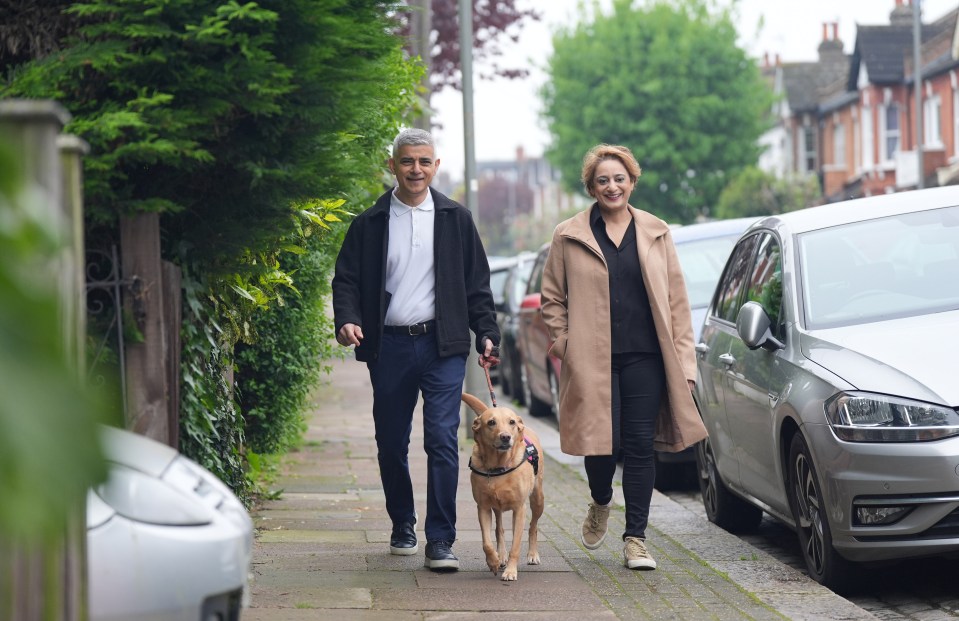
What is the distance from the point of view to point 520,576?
244 inches

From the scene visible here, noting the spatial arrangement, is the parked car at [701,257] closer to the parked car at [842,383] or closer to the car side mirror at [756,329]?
the parked car at [842,383]

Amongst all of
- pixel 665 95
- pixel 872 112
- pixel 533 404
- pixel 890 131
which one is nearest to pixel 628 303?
pixel 533 404

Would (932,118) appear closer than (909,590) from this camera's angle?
No

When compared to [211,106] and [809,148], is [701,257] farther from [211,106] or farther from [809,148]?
[809,148]

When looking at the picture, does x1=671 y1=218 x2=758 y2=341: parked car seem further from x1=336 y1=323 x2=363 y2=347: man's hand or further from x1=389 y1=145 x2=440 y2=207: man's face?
x1=336 y1=323 x2=363 y2=347: man's hand

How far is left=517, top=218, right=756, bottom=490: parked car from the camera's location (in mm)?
10023

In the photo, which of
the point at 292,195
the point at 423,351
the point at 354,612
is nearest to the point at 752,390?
the point at 423,351

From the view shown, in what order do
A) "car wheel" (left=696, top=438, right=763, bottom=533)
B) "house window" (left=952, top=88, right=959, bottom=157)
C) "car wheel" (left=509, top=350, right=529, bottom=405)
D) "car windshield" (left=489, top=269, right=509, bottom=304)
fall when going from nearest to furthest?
1. "car wheel" (left=696, top=438, right=763, bottom=533)
2. "car wheel" (left=509, top=350, right=529, bottom=405)
3. "car windshield" (left=489, top=269, right=509, bottom=304)
4. "house window" (left=952, top=88, right=959, bottom=157)

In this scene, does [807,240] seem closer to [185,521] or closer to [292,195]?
[292,195]

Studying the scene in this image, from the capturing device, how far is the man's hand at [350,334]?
623 cm

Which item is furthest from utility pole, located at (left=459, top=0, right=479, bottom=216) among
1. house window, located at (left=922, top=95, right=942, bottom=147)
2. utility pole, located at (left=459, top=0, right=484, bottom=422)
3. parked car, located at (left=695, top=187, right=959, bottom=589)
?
house window, located at (left=922, top=95, right=942, bottom=147)

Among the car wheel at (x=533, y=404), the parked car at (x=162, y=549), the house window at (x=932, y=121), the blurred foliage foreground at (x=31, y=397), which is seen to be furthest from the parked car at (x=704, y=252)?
the house window at (x=932, y=121)

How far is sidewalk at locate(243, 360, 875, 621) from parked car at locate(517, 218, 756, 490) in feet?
2.51

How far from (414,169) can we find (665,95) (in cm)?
4883
